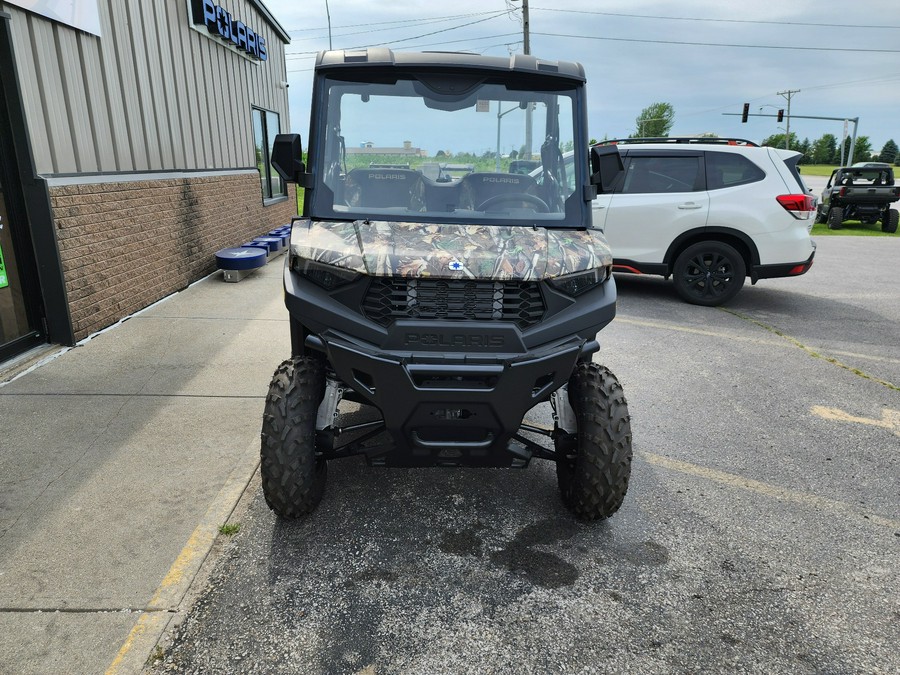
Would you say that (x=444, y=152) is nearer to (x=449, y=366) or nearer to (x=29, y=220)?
(x=449, y=366)

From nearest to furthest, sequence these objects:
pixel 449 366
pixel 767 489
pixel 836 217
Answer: pixel 449 366 → pixel 767 489 → pixel 836 217

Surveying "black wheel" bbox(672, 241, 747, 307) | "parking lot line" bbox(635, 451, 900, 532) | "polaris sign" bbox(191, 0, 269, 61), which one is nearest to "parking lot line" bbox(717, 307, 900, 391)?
"black wheel" bbox(672, 241, 747, 307)

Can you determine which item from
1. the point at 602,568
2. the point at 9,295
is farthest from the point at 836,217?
the point at 9,295

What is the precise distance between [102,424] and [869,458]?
17.5ft

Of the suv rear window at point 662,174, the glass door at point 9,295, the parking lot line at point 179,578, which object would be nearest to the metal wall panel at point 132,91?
the glass door at point 9,295

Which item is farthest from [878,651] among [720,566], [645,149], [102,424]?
[645,149]

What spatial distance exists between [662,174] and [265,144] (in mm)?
9319

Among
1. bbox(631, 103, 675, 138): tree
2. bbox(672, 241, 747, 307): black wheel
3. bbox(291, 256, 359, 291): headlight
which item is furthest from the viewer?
bbox(631, 103, 675, 138): tree

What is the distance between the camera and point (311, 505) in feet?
10.5

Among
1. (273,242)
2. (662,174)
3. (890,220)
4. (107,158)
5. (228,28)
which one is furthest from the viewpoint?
(890,220)

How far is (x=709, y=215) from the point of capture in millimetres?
8266

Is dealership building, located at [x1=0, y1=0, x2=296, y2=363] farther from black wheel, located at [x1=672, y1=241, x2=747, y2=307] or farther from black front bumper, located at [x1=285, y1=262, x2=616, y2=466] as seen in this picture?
black wheel, located at [x1=672, y1=241, x2=747, y2=307]

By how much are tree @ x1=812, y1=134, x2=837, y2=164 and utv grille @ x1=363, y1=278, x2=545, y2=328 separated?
152321 millimetres

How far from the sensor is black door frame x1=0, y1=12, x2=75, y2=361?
5.16 metres
